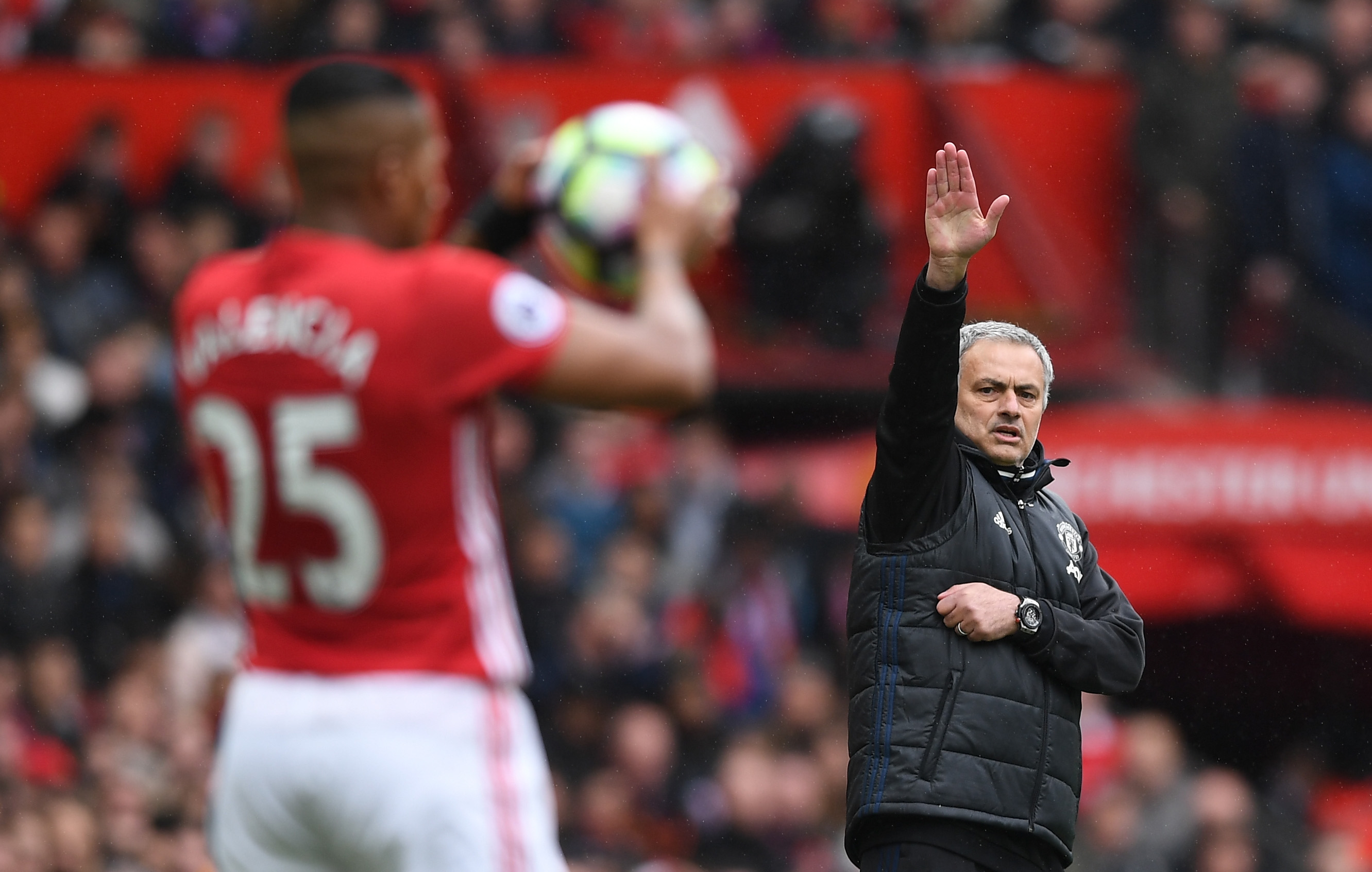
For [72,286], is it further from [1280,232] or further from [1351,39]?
[1351,39]

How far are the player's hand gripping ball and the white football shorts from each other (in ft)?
4.06

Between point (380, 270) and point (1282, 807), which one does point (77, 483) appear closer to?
point (1282, 807)

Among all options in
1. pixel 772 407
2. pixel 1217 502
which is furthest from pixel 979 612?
pixel 772 407

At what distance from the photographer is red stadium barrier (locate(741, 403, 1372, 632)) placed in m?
11.2

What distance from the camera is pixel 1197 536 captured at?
11.3m

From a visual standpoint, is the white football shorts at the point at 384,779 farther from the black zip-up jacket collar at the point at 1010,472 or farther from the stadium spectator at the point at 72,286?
the stadium spectator at the point at 72,286

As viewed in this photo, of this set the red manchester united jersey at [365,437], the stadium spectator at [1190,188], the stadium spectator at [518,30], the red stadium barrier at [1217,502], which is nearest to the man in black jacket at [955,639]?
the red manchester united jersey at [365,437]

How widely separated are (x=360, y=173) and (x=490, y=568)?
72 centimetres

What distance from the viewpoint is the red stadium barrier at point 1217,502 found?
11.2 metres

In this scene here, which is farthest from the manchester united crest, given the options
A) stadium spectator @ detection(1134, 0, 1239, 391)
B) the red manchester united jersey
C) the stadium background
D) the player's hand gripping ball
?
stadium spectator @ detection(1134, 0, 1239, 391)

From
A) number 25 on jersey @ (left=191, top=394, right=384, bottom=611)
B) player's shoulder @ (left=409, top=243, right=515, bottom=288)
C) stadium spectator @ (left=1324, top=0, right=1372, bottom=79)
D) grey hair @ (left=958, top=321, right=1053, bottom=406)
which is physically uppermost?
player's shoulder @ (left=409, top=243, right=515, bottom=288)

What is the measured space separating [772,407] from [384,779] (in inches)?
370

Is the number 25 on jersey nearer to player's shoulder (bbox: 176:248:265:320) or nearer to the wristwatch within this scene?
player's shoulder (bbox: 176:248:265:320)

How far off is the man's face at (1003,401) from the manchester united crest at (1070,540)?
0.62 ft
